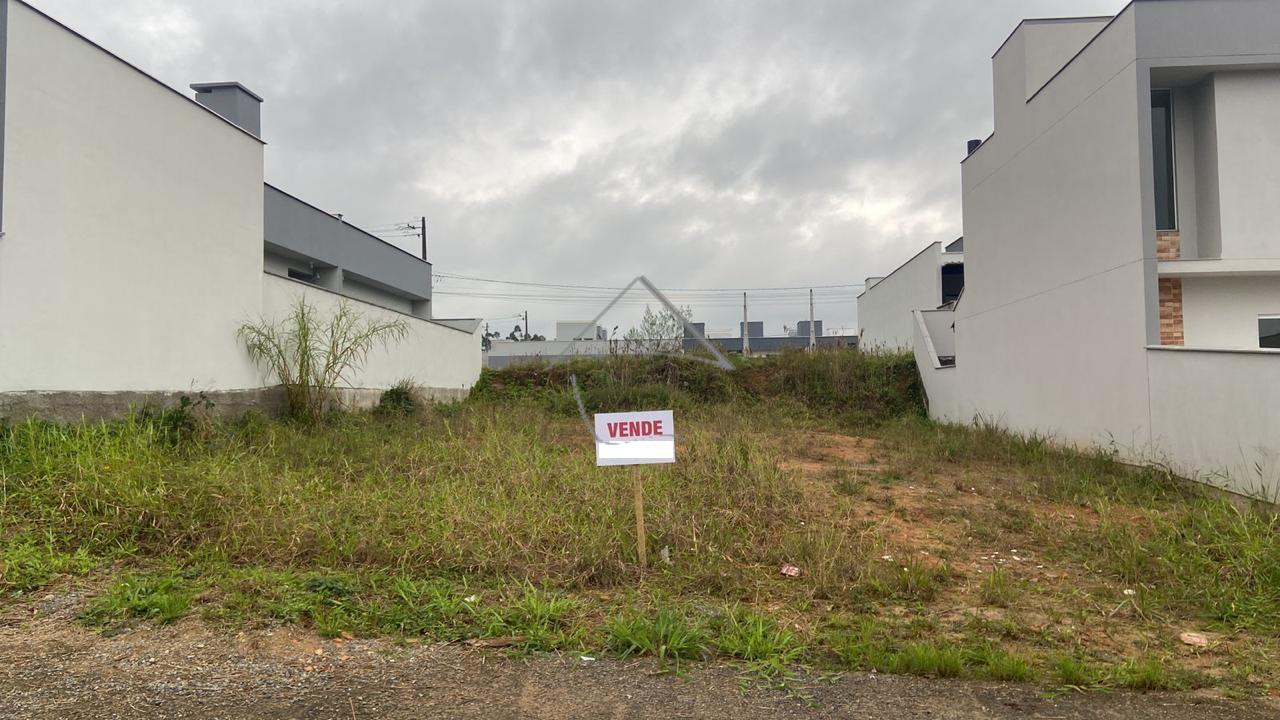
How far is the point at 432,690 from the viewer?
3217 mm

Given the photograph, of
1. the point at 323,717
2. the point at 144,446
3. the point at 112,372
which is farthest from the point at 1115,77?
the point at 112,372

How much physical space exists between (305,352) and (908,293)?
1884 cm

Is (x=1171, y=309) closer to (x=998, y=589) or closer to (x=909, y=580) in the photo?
(x=998, y=589)

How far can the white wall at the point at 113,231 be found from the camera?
6.74m

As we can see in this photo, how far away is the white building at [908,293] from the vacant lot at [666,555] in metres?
12.5

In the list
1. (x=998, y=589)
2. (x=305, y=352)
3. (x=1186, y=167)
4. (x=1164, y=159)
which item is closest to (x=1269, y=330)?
(x=1186, y=167)

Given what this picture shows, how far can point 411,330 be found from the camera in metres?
14.3

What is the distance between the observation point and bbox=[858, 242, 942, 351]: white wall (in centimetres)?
2125

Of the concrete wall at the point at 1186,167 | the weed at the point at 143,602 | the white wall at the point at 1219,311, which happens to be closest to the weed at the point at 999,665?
the weed at the point at 143,602

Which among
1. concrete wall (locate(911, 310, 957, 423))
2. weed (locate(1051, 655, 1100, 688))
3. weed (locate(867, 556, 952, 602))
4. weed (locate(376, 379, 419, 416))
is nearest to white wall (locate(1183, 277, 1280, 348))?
concrete wall (locate(911, 310, 957, 423))

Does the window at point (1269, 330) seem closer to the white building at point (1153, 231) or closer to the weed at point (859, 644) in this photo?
the white building at point (1153, 231)

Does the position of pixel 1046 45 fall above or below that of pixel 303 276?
above

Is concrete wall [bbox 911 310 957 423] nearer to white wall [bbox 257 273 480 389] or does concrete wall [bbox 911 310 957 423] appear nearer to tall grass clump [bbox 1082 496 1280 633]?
tall grass clump [bbox 1082 496 1280 633]

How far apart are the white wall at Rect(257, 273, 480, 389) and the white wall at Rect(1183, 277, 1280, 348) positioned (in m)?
11.4
